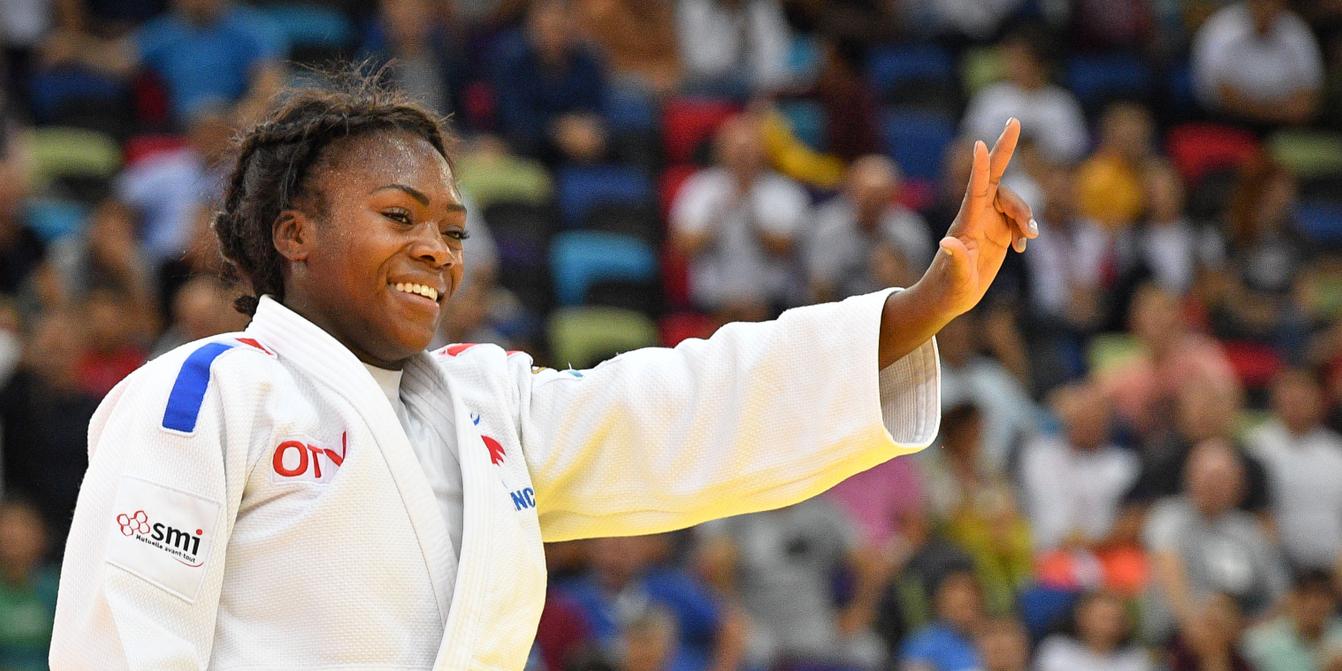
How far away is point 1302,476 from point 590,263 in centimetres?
413

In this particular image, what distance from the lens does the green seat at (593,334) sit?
9938 millimetres

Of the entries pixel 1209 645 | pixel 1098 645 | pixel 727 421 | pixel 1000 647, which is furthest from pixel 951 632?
pixel 727 421

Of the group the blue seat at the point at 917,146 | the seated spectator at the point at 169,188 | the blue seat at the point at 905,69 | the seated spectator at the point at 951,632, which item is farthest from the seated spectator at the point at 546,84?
the seated spectator at the point at 951,632

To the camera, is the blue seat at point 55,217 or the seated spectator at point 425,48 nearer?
the blue seat at point 55,217

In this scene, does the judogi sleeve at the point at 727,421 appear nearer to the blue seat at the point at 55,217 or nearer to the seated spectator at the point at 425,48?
the blue seat at the point at 55,217

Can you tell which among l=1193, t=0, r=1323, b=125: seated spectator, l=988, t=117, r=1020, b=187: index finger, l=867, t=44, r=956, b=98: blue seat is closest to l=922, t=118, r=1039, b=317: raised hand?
l=988, t=117, r=1020, b=187: index finger

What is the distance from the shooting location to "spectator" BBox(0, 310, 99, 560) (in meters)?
8.50

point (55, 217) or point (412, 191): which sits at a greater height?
point (55, 217)

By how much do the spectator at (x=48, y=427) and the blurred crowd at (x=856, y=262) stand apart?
1 centimetres

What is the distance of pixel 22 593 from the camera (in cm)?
798

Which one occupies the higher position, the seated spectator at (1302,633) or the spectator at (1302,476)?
the spectator at (1302,476)

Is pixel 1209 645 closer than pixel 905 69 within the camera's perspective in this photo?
Yes

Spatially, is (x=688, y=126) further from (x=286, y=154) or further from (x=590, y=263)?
(x=286, y=154)

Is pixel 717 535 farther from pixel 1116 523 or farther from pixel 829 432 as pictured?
pixel 829 432
